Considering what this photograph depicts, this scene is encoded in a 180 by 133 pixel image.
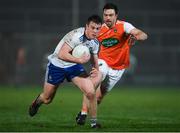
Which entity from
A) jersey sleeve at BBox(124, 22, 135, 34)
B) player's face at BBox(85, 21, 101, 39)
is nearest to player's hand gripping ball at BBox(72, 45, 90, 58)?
player's face at BBox(85, 21, 101, 39)

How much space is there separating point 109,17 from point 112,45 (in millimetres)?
665

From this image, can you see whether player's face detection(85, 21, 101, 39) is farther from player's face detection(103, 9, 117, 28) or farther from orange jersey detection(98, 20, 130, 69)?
orange jersey detection(98, 20, 130, 69)

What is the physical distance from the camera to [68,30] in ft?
112

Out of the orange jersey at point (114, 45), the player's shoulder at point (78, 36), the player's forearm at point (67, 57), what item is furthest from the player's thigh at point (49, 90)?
the orange jersey at point (114, 45)

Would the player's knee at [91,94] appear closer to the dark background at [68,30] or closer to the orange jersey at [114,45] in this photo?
the orange jersey at [114,45]

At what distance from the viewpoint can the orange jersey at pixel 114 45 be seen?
13.5 meters

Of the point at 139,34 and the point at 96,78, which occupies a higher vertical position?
the point at 139,34

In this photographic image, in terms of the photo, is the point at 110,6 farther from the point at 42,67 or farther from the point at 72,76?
the point at 42,67

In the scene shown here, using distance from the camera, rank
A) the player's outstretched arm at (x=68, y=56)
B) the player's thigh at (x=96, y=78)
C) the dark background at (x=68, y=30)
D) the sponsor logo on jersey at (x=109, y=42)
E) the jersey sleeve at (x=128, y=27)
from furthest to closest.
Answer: the dark background at (x=68, y=30)
the sponsor logo on jersey at (x=109, y=42)
the jersey sleeve at (x=128, y=27)
the player's thigh at (x=96, y=78)
the player's outstretched arm at (x=68, y=56)

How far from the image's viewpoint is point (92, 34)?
38.5 feet

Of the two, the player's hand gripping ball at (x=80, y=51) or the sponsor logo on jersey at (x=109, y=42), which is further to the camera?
the sponsor logo on jersey at (x=109, y=42)

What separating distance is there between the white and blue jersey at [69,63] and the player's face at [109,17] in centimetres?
116

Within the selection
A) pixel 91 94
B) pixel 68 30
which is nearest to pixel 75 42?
pixel 91 94

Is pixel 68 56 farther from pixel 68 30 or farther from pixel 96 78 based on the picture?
pixel 68 30
